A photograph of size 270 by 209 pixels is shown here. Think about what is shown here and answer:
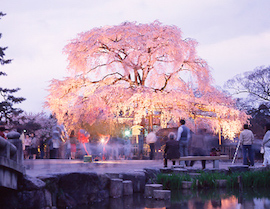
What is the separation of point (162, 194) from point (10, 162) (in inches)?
143

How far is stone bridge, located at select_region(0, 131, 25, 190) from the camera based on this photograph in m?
5.48

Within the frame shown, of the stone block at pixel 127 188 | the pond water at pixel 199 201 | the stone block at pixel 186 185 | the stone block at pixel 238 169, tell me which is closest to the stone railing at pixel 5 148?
the pond water at pixel 199 201

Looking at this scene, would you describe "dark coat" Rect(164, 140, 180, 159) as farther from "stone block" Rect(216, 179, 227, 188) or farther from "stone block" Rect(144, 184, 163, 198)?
"stone block" Rect(144, 184, 163, 198)

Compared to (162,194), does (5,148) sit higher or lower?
higher

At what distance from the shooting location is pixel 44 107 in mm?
23641

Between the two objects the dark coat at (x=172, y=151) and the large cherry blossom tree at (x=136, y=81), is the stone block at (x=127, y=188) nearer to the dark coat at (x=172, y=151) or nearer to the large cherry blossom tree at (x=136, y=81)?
the dark coat at (x=172, y=151)

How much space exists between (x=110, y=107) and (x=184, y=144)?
34.2 feet

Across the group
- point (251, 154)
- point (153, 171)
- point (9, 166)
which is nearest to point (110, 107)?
point (251, 154)

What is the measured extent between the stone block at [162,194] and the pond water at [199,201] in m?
0.15

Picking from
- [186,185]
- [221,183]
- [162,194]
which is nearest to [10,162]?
[162,194]

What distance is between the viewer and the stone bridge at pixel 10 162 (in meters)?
5.48

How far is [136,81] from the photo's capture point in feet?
75.8

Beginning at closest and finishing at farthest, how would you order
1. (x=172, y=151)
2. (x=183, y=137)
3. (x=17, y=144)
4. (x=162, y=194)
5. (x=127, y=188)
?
1. (x=17, y=144)
2. (x=162, y=194)
3. (x=127, y=188)
4. (x=172, y=151)
5. (x=183, y=137)

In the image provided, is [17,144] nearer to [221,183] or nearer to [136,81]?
[221,183]
